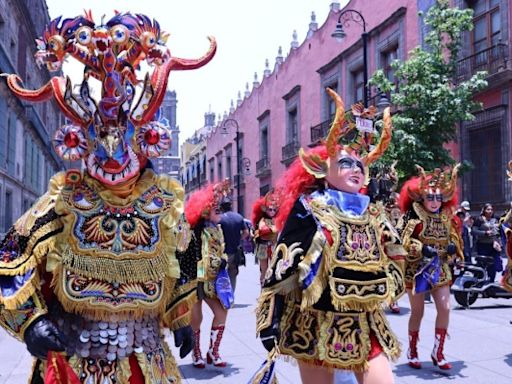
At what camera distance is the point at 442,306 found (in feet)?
18.7

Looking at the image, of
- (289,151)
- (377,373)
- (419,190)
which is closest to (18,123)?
(289,151)

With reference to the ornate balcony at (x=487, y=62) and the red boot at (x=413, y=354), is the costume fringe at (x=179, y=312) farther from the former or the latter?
the ornate balcony at (x=487, y=62)

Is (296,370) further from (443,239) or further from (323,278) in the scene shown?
(323,278)

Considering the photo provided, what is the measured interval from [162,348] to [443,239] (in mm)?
3859

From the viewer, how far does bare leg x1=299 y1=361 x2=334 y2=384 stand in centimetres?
344

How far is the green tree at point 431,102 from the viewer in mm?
11820

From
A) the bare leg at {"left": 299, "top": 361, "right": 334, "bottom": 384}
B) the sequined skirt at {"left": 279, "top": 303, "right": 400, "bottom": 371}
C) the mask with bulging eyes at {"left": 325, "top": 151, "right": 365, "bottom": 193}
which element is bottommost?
the bare leg at {"left": 299, "top": 361, "right": 334, "bottom": 384}

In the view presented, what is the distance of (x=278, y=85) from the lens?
32.8 m

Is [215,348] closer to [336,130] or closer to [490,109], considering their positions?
[336,130]

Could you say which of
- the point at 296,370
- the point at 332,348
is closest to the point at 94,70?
the point at 332,348

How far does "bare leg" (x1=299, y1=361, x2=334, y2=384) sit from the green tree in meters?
8.78

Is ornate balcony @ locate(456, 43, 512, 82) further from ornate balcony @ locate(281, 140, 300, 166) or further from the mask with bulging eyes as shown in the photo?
ornate balcony @ locate(281, 140, 300, 166)

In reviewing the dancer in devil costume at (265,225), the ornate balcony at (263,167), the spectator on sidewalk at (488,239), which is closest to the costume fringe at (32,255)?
the dancer in devil costume at (265,225)

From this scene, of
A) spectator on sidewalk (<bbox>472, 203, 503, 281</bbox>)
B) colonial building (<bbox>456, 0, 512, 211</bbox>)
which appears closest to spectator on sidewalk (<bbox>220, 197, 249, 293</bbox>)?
spectator on sidewalk (<bbox>472, 203, 503, 281</bbox>)
